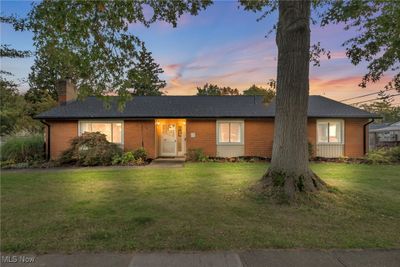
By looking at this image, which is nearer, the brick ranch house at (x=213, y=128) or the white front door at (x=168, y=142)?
the brick ranch house at (x=213, y=128)

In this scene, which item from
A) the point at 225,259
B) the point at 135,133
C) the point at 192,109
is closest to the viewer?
the point at 225,259

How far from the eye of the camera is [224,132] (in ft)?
56.6

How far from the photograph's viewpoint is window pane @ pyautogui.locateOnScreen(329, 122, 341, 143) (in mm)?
17203

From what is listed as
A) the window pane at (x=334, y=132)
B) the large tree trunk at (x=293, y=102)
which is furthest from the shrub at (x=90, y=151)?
the window pane at (x=334, y=132)

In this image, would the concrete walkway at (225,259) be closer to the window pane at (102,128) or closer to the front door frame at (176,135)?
the window pane at (102,128)

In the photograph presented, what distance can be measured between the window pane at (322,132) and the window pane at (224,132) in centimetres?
515

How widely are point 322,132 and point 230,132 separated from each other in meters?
5.21

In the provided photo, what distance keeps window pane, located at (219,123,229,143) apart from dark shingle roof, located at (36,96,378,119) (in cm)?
68

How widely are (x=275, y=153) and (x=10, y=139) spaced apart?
50.4 feet

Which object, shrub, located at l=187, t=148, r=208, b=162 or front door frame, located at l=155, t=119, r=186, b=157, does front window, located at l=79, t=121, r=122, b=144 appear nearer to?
front door frame, located at l=155, t=119, r=186, b=157

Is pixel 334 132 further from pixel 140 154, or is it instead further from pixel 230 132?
pixel 140 154

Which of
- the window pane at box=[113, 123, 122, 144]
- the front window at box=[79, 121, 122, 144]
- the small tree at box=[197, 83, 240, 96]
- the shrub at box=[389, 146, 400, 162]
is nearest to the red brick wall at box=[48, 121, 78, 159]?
the front window at box=[79, 121, 122, 144]

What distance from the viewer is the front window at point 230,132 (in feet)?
56.5
